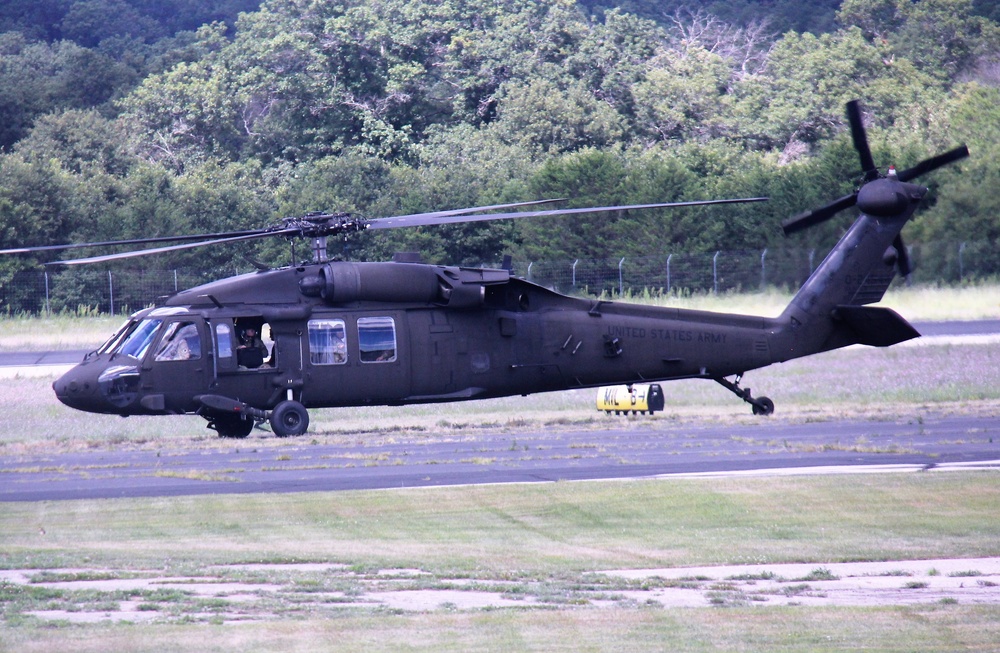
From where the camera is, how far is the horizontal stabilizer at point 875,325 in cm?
2175

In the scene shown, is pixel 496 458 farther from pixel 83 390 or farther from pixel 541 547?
pixel 83 390

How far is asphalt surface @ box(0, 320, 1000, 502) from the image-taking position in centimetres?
1639

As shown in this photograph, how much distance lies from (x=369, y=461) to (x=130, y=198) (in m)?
38.4

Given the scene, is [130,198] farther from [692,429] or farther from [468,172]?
[692,429]

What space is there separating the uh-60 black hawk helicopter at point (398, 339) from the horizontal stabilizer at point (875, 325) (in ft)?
0.08

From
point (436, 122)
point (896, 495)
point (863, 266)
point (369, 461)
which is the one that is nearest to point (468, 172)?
point (436, 122)

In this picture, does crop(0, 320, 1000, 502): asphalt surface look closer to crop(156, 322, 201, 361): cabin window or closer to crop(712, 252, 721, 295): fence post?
crop(156, 322, 201, 361): cabin window

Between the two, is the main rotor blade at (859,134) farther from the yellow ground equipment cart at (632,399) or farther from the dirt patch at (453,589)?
the dirt patch at (453,589)

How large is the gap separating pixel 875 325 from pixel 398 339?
27.6ft

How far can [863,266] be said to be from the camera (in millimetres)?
22609

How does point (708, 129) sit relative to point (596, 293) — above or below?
above

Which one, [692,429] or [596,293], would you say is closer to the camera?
[692,429]

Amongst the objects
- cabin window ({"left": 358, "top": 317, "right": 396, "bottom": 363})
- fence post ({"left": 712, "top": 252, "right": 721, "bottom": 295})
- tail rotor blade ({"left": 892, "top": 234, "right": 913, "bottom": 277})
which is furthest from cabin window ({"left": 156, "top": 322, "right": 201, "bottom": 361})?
fence post ({"left": 712, "top": 252, "right": 721, "bottom": 295})

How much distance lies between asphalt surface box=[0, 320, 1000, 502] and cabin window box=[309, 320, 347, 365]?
54.5 inches
